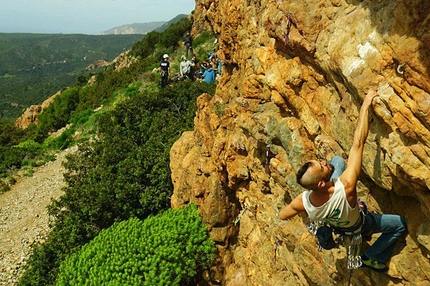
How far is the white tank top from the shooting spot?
13.7 feet

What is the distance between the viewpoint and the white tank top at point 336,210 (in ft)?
13.7

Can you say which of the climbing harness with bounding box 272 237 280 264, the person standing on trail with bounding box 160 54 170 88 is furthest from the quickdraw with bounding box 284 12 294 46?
the person standing on trail with bounding box 160 54 170 88

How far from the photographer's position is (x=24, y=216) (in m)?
19.5

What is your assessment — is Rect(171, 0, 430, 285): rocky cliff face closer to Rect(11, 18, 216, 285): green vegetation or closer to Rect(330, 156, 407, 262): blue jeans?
Rect(330, 156, 407, 262): blue jeans

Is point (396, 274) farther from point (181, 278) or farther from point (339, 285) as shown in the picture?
point (181, 278)

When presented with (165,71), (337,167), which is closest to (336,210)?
(337,167)

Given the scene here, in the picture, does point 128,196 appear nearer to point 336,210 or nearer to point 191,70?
point 191,70

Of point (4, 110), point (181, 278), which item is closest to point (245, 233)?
point (181, 278)

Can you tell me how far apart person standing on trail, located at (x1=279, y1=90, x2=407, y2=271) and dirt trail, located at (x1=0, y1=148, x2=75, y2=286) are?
1543cm

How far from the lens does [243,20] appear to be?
9797 millimetres

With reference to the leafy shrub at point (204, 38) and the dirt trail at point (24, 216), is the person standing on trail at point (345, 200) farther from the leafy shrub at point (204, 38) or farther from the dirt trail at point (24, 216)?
the leafy shrub at point (204, 38)

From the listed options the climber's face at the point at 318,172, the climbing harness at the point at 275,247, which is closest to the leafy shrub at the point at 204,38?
the climbing harness at the point at 275,247

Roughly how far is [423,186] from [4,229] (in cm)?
2002

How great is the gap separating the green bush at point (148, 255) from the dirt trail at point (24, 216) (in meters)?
6.92
